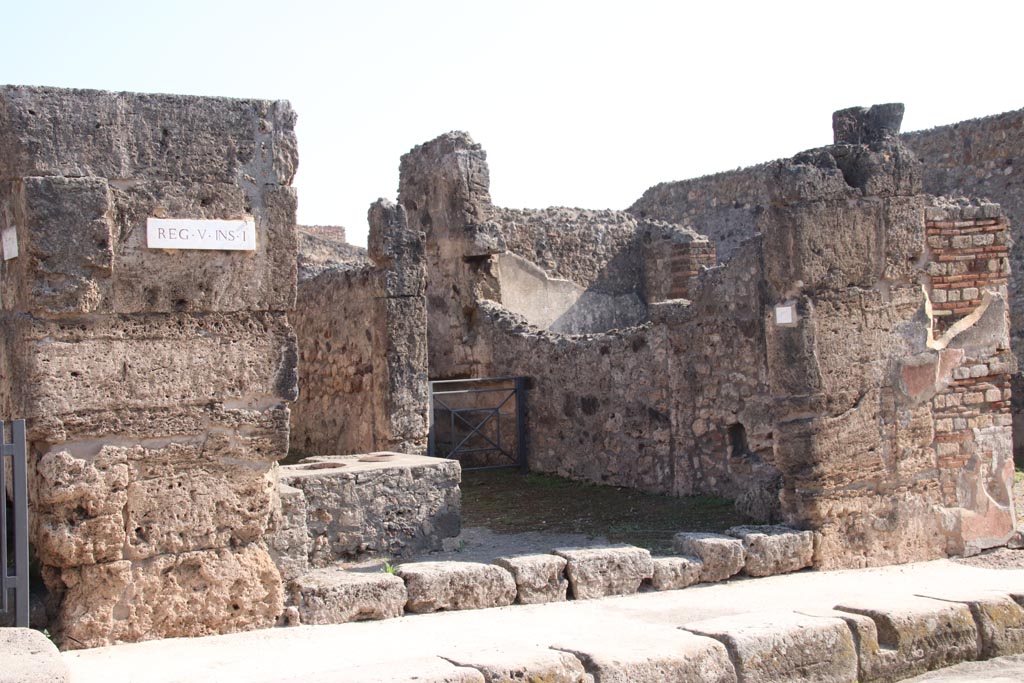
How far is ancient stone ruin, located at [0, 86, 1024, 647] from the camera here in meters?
5.45

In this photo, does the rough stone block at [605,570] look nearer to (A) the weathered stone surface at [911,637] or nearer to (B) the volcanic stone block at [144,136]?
(A) the weathered stone surface at [911,637]

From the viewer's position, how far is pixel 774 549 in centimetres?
753

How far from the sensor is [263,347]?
5844 mm

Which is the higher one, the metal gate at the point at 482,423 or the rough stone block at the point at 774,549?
the metal gate at the point at 482,423

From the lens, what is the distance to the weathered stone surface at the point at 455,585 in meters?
6.34

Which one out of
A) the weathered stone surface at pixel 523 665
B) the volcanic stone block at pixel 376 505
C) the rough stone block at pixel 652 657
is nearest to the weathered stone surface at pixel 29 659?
the weathered stone surface at pixel 523 665

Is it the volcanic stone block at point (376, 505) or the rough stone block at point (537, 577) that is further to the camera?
the volcanic stone block at point (376, 505)

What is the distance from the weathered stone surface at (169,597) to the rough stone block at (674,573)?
2405mm

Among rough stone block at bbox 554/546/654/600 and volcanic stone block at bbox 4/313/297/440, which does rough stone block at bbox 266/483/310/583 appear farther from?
rough stone block at bbox 554/546/654/600

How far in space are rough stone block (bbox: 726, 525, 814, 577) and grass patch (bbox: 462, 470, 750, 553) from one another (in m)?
0.71

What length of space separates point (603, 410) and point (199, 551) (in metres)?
6.29

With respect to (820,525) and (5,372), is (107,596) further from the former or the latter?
(820,525)

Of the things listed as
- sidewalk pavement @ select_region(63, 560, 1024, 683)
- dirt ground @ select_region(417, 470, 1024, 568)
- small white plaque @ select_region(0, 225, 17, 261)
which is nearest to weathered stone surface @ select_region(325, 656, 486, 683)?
sidewalk pavement @ select_region(63, 560, 1024, 683)

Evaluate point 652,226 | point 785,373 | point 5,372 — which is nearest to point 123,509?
point 5,372
